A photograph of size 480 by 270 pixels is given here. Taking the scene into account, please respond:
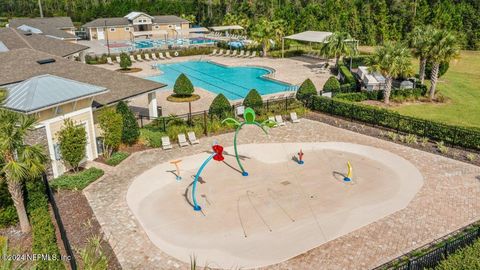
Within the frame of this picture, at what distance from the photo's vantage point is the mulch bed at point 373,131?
22.3 m

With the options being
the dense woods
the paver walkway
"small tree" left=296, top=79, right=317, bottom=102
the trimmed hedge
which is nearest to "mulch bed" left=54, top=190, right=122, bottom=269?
the paver walkway

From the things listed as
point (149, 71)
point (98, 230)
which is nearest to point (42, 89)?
point (98, 230)

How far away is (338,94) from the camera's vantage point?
110ft

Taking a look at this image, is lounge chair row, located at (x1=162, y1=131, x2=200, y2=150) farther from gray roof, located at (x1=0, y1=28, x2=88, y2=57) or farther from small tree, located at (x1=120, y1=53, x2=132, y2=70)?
small tree, located at (x1=120, y1=53, x2=132, y2=70)

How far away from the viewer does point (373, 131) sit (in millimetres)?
26516

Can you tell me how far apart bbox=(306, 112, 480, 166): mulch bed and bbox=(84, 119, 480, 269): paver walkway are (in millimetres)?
714

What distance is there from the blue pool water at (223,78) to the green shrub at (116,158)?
53.9 feet

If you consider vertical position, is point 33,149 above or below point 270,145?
above

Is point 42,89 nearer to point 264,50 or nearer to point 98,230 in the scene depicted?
point 98,230

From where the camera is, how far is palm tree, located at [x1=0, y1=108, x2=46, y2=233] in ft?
45.9

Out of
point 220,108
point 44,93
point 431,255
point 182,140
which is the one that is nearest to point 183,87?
point 220,108

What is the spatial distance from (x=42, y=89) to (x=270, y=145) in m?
13.3

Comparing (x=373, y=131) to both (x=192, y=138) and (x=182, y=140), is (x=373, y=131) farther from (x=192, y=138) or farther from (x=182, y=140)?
(x=182, y=140)

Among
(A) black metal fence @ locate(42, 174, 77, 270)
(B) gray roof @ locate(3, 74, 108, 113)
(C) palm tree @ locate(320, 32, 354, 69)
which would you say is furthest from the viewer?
(C) palm tree @ locate(320, 32, 354, 69)
